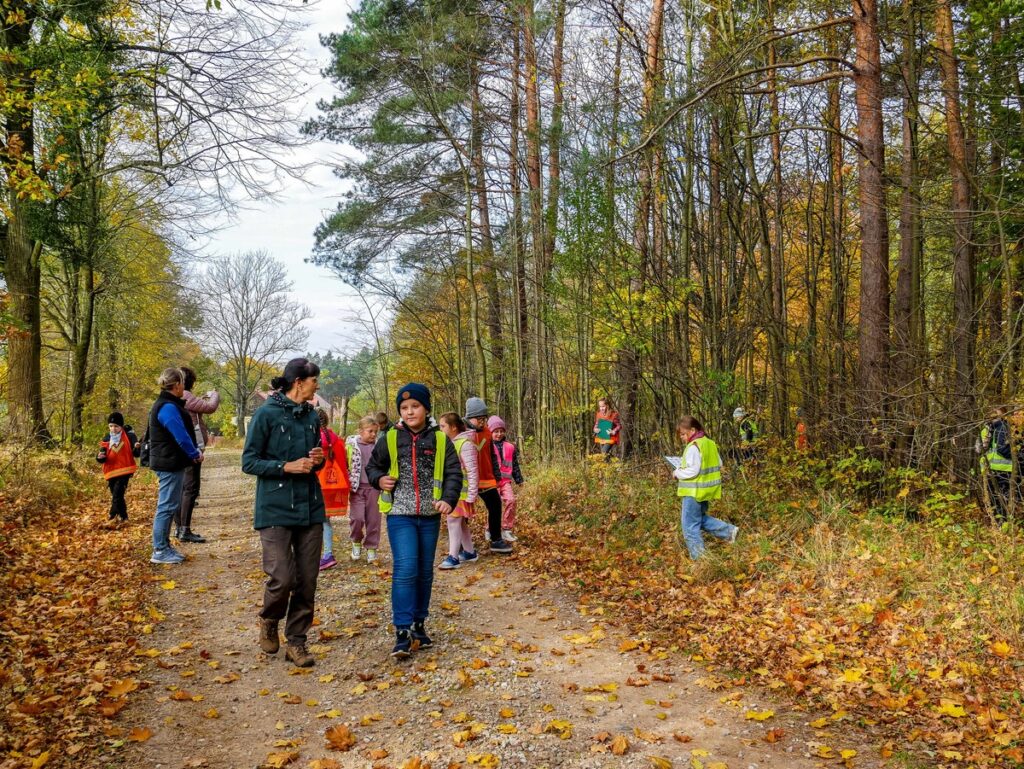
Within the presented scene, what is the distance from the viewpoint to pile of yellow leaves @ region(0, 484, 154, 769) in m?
3.85

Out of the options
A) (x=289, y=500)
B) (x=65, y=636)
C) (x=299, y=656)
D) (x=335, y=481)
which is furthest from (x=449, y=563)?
(x=65, y=636)

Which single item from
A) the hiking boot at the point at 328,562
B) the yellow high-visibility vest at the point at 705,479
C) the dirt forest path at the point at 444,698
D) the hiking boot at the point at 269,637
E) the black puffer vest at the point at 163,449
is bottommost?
the dirt forest path at the point at 444,698

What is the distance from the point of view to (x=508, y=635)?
596 centimetres

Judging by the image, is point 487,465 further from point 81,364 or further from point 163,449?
point 81,364

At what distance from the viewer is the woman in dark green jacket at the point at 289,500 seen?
4980 millimetres

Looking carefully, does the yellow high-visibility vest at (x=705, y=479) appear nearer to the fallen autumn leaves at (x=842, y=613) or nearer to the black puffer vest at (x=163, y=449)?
the fallen autumn leaves at (x=842, y=613)

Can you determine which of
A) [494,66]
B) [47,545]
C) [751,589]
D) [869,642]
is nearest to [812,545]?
[751,589]

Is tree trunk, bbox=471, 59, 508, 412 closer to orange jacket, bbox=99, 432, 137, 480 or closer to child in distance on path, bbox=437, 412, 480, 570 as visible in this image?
child in distance on path, bbox=437, 412, 480, 570

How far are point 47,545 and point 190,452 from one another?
6.52 ft

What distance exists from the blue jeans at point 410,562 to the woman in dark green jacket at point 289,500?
572 millimetres

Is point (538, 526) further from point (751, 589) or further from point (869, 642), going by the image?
point (869, 642)

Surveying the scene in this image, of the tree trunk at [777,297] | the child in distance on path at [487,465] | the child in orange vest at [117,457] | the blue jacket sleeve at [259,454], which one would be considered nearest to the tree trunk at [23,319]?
the child in orange vest at [117,457]

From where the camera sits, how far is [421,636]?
5.48 meters

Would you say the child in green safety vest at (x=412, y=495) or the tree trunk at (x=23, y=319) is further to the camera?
the tree trunk at (x=23, y=319)
